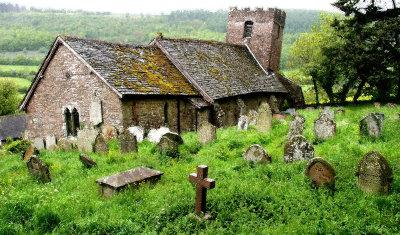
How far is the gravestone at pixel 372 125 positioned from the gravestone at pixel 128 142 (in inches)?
337

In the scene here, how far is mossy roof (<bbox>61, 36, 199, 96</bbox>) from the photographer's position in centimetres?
1670

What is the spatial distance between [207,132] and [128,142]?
327cm

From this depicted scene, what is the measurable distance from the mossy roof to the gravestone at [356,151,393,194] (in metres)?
11.5

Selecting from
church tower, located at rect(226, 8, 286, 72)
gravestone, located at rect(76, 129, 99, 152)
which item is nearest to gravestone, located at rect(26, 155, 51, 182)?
gravestone, located at rect(76, 129, 99, 152)

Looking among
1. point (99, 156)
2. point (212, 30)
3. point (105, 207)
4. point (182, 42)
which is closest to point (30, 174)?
point (99, 156)

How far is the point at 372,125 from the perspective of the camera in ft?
37.2

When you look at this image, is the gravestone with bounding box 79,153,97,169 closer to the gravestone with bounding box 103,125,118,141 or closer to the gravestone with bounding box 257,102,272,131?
the gravestone with bounding box 103,125,118,141

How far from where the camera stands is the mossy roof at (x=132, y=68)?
54.8ft

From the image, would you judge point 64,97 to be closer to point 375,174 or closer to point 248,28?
point 375,174

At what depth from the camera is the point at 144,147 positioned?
44.7 ft

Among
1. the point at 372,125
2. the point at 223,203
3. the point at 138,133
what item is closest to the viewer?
the point at 223,203

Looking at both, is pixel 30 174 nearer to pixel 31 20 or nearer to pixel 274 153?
pixel 274 153

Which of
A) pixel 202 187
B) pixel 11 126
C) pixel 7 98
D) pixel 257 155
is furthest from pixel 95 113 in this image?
pixel 7 98

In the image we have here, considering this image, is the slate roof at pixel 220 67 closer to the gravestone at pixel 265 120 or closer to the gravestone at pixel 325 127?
the gravestone at pixel 265 120
